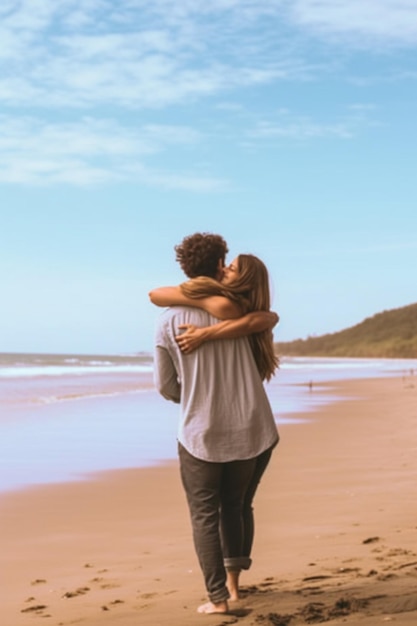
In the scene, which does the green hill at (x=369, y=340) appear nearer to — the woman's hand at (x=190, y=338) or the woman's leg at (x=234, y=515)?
the woman's leg at (x=234, y=515)

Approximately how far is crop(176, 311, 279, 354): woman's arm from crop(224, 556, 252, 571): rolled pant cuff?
1057mm

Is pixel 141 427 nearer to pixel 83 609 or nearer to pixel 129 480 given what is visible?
pixel 129 480

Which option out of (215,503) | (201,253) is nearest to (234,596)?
(215,503)

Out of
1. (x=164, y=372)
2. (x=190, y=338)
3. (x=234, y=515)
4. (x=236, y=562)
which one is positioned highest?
(x=190, y=338)

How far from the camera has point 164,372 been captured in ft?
15.6

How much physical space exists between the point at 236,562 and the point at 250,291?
1.32m

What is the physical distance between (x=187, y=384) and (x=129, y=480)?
17.9 feet

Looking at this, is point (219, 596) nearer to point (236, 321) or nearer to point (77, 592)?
point (77, 592)

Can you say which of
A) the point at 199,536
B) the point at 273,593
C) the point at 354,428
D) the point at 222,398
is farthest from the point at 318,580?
the point at 354,428

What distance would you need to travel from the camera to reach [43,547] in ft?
22.7

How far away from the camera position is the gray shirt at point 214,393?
468 cm

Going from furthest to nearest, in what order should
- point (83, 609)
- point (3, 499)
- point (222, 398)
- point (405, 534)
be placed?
point (3, 499)
point (405, 534)
point (83, 609)
point (222, 398)

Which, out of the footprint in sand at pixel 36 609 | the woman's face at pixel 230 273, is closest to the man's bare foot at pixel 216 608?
the footprint in sand at pixel 36 609

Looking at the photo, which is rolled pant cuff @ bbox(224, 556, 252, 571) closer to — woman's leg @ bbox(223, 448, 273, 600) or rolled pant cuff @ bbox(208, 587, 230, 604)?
woman's leg @ bbox(223, 448, 273, 600)
